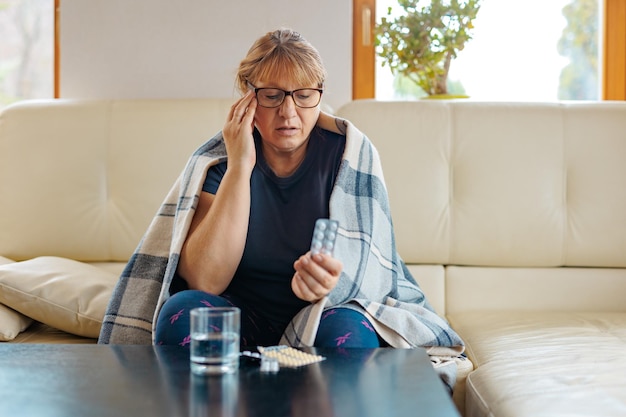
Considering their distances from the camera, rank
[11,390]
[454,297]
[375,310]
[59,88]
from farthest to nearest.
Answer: [59,88]
[454,297]
[375,310]
[11,390]

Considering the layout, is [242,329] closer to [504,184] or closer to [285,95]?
[285,95]

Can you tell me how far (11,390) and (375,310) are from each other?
82cm

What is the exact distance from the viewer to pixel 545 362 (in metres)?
1.61

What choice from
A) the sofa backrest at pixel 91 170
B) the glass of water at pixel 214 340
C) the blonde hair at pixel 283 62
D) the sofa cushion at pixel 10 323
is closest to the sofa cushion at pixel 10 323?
the sofa cushion at pixel 10 323

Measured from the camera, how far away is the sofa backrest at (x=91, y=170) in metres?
2.31

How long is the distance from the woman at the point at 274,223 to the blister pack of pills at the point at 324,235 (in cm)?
31

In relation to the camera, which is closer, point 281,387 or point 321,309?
point 281,387

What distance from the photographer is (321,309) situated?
1.56 meters

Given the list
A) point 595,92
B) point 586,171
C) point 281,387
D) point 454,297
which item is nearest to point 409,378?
point 281,387

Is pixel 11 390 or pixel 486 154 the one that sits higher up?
pixel 486 154

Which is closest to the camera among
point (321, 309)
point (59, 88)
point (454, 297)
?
point (321, 309)

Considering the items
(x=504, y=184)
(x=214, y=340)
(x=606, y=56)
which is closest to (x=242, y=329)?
(x=214, y=340)

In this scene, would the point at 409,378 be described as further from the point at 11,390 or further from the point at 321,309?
the point at 11,390

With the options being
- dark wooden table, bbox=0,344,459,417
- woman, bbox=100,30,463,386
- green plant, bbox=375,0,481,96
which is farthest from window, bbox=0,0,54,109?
dark wooden table, bbox=0,344,459,417
